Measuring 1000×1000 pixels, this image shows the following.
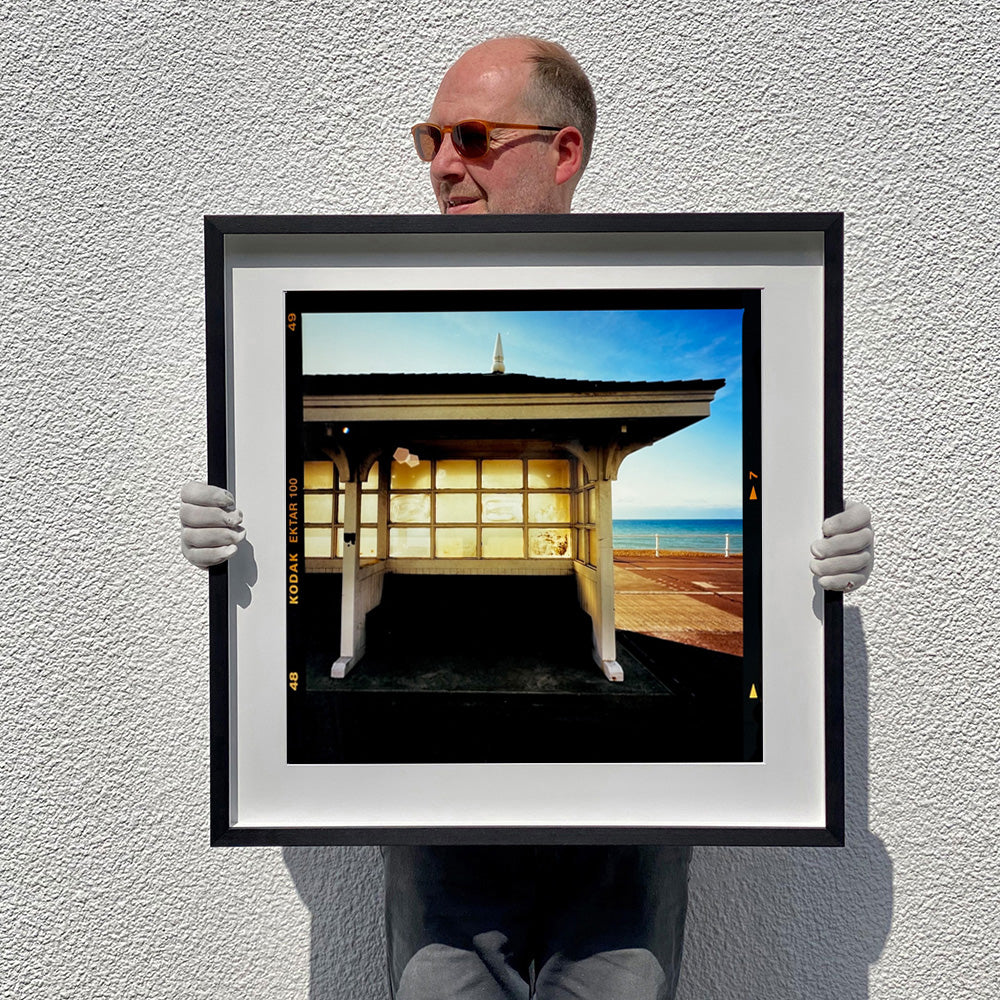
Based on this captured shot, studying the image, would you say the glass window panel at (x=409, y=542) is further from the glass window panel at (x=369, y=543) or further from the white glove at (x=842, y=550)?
the white glove at (x=842, y=550)

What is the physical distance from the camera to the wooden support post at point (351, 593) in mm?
614

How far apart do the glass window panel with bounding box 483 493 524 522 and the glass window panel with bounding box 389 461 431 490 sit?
7cm

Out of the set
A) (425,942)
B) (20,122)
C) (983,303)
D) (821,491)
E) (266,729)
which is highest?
(20,122)

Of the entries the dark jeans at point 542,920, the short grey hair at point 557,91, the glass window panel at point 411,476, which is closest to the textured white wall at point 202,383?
the short grey hair at point 557,91

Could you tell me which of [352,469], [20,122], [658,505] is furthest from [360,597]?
[20,122]

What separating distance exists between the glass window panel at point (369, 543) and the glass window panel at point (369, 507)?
0.01 meters

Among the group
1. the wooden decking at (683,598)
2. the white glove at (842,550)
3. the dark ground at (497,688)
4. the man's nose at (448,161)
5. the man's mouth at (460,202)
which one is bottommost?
the dark ground at (497,688)

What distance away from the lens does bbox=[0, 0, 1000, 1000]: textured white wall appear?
0.91 metres

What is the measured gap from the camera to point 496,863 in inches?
26.9

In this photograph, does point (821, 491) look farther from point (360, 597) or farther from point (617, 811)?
point (360, 597)

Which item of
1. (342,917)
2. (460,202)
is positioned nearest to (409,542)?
(460,202)

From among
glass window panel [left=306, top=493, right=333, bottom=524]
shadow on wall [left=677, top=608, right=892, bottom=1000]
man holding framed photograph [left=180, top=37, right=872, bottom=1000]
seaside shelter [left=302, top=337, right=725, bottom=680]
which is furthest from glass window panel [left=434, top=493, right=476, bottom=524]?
shadow on wall [left=677, top=608, right=892, bottom=1000]

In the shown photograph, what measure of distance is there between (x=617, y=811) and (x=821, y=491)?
1.32 feet

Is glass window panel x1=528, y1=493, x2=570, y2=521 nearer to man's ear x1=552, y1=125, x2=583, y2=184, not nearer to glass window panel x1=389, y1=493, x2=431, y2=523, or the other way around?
glass window panel x1=389, y1=493, x2=431, y2=523
